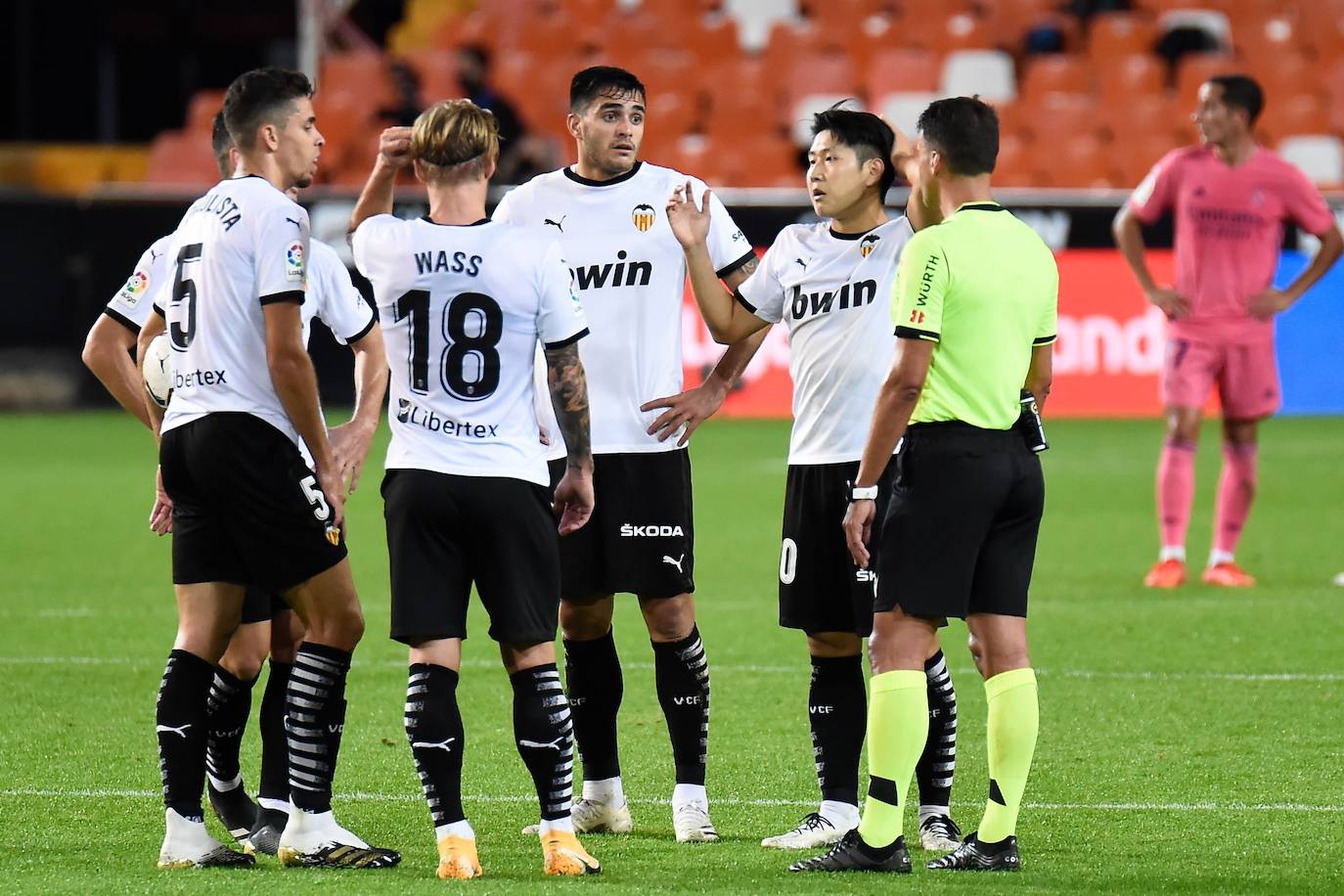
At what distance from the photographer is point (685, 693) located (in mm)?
5629

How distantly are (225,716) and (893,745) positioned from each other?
183cm

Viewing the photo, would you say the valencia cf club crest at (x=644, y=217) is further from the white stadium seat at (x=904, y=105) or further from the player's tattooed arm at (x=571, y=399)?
the white stadium seat at (x=904, y=105)

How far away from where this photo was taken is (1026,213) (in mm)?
17234

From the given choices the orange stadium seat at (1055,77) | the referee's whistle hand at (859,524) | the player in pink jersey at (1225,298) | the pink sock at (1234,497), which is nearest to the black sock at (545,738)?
the referee's whistle hand at (859,524)

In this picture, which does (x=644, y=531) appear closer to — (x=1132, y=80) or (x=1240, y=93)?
(x=1240, y=93)

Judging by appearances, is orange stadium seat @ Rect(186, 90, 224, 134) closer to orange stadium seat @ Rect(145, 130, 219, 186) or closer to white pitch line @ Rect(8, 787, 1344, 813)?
orange stadium seat @ Rect(145, 130, 219, 186)

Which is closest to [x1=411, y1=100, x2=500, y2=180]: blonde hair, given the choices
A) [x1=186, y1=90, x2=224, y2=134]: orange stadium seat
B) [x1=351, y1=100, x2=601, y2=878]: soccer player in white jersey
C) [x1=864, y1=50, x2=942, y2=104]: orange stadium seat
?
[x1=351, y1=100, x2=601, y2=878]: soccer player in white jersey

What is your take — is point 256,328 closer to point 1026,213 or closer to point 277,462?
point 277,462

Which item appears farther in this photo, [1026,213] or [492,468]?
[1026,213]

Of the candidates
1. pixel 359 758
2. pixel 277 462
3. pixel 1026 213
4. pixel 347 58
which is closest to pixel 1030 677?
pixel 277 462

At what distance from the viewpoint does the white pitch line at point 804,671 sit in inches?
296

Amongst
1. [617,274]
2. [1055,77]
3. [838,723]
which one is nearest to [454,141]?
[617,274]

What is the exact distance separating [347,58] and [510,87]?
6.44 feet

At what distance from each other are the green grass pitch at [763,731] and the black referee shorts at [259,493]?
2.52 ft
